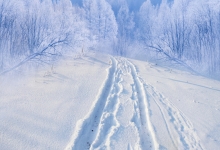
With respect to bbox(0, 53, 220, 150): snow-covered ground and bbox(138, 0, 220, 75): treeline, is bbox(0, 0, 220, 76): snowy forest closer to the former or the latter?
bbox(138, 0, 220, 75): treeline

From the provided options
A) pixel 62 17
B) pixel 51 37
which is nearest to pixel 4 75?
pixel 51 37

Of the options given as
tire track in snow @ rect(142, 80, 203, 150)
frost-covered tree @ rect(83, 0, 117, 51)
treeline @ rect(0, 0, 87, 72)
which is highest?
frost-covered tree @ rect(83, 0, 117, 51)

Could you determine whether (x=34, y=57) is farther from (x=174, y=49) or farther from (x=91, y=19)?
(x=91, y=19)

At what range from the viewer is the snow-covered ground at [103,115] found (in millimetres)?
3057

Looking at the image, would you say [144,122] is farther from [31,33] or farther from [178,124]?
[31,33]

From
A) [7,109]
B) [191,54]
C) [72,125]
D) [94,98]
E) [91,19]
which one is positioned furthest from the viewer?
[91,19]

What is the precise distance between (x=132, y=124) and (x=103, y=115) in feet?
2.44

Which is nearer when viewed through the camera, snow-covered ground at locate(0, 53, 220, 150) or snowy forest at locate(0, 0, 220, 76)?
snow-covered ground at locate(0, 53, 220, 150)

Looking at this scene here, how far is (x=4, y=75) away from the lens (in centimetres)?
679

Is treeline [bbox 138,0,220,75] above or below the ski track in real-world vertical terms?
above

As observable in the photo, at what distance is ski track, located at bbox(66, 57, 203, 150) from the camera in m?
3.05

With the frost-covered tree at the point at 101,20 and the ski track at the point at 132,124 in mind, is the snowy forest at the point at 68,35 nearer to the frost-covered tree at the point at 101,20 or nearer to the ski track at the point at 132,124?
the ski track at the point at 132,124

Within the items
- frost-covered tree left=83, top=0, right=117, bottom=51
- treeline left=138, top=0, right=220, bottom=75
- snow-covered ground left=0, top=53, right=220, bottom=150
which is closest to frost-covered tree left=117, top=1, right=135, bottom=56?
frost-covered tree left=83, top=0, right=117, bottom=51

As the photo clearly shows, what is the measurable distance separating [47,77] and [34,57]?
12.5 ft
